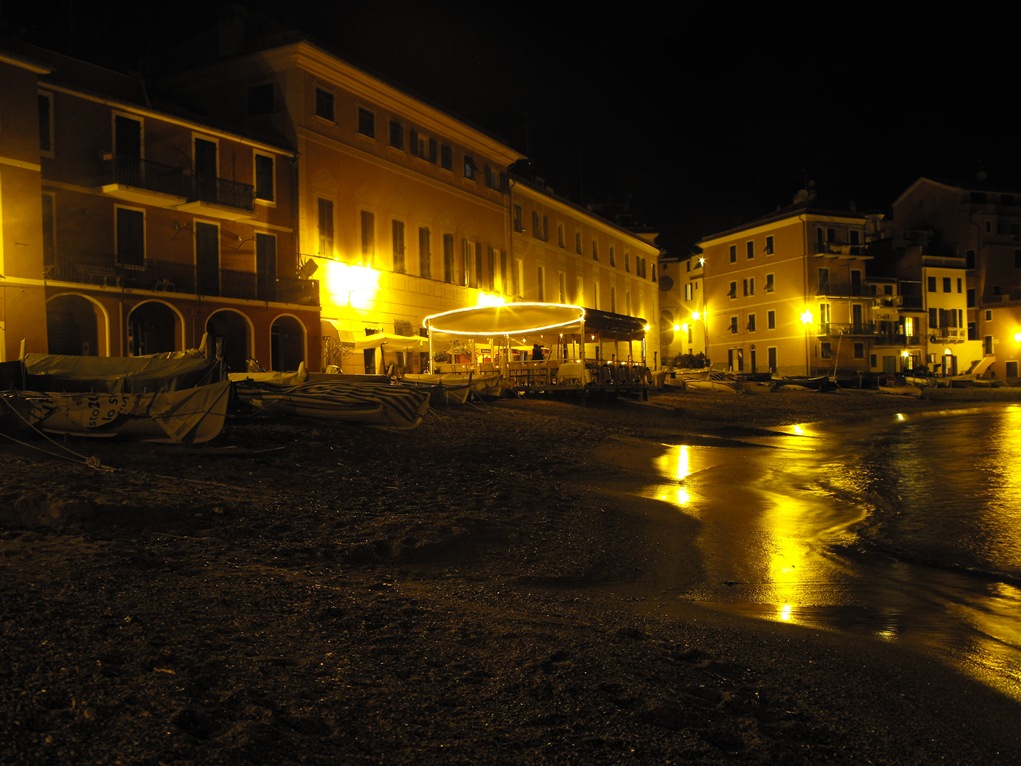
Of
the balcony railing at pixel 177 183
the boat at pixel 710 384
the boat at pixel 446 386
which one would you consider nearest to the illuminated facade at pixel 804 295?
the boat at pixel 710 384

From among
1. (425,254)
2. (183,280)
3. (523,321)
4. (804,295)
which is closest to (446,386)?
(523,321)

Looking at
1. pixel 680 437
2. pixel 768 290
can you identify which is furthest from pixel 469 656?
pixel 768 290

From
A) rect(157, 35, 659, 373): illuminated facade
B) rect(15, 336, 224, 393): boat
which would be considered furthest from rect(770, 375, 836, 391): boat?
rect(15, 336, 224, 393): boat

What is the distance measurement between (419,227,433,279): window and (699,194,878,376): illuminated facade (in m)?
32.4

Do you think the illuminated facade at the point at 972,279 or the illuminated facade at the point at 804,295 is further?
the illuminated facade at the point at 972,279

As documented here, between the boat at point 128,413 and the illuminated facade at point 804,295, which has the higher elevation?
the illuminated facade at point 804,295

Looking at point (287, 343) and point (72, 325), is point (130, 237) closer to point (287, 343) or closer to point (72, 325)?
point (72, 325)

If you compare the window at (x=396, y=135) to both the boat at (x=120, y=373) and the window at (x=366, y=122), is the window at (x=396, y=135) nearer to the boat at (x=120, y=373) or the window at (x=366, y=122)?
the window at (x=366, y=122)

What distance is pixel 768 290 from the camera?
63.0 metres

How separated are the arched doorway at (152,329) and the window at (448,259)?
1484 cm

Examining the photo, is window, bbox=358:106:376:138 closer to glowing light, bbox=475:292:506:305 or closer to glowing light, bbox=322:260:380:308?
glowing light, bbox=322:260:380:308

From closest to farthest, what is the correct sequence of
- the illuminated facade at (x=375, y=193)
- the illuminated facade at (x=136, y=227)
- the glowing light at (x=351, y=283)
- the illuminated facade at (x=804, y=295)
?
1. the illuminated facade at (x=136, y=227)
2. the illuminated facade at (x=375, y=193)
3. the glowing light at (x=351, y=283)
4. the illuminated facade at (x=804, y=295)

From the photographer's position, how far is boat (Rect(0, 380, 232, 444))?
12000 mm

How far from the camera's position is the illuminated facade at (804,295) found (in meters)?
59.7
